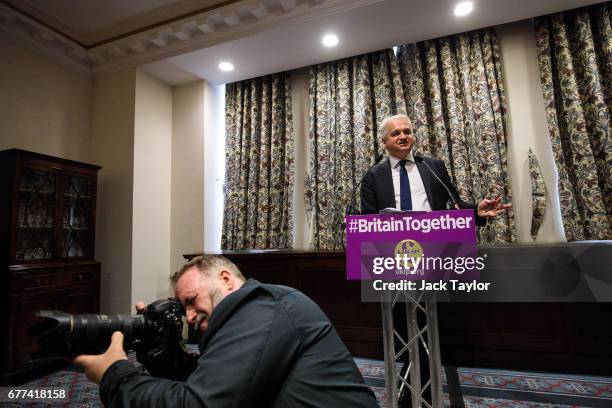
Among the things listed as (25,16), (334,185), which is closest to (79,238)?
(25,16)

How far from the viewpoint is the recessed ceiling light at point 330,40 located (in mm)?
2798

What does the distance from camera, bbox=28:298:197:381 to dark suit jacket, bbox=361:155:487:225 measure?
1012mm

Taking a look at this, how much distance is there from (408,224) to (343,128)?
2.06 m

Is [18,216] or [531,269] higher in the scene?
[18,216]

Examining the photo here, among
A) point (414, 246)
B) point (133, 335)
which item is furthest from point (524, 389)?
point (133, 335)

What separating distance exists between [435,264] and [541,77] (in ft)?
7.70

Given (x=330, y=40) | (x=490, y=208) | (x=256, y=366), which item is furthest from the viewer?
(x=330, y=40)

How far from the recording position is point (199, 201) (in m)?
3.38

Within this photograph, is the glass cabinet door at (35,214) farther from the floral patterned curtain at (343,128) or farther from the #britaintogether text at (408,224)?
the #britaintogether text at (408,224)

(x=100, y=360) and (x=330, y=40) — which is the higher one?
(x=330, y=40)

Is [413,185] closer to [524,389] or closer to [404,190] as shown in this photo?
[404,190]

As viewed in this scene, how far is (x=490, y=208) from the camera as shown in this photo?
137cm

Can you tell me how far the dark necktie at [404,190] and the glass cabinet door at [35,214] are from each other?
2622 millimetres

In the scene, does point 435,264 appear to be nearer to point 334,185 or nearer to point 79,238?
point 334,185
